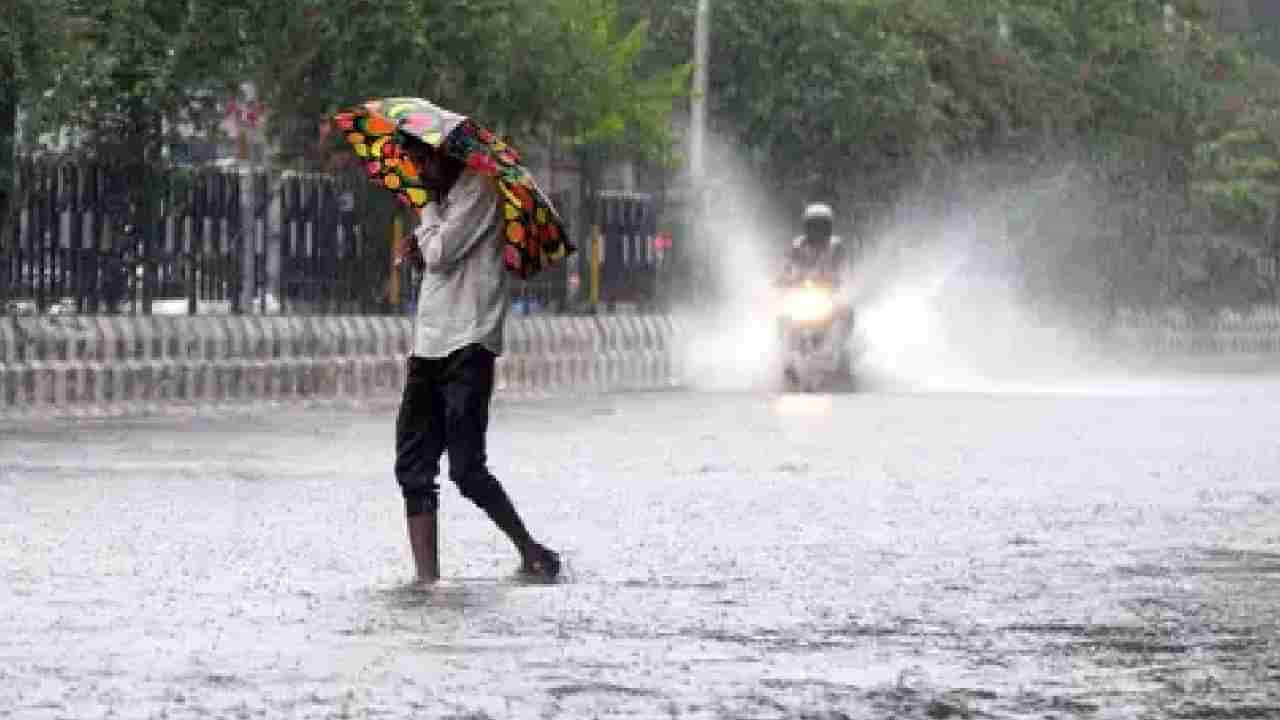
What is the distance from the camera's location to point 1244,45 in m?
78.1

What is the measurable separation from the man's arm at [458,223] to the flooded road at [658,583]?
47.4 inches

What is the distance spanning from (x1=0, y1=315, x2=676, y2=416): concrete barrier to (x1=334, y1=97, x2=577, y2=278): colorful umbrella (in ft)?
48.6

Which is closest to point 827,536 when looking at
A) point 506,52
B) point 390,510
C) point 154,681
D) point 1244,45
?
point 390,510

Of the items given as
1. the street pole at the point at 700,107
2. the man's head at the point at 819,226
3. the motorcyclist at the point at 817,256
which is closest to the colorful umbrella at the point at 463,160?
the motorcyclist at the point at 817,256

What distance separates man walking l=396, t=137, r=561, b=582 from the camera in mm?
14633

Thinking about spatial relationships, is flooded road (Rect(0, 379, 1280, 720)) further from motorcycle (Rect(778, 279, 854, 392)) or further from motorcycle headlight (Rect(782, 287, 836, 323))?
motorcycle headlight (Rect(782, 287, 836, 323))

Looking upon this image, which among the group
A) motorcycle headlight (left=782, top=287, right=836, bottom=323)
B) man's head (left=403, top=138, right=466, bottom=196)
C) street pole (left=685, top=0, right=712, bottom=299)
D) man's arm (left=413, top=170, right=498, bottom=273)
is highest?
street pole (left=685, top=0, right=712, bottom=299)

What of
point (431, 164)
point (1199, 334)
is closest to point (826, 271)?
point (431, 164)

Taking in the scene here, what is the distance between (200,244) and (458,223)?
19.6m

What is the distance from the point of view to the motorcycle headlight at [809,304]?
41781 mm

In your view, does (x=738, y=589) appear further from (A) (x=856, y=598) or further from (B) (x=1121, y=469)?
(B) (x=1121, y=469)

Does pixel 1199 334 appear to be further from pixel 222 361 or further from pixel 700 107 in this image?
pixel 222 361

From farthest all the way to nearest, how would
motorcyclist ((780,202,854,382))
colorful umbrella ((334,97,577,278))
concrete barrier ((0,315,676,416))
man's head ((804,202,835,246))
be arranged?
man's head ((804,202,835,246)) → motorcyclist ((780,202,854,382)) → concrete barrier ((0,315,676,416)) → colorful umbrella ((334,97,577,278))

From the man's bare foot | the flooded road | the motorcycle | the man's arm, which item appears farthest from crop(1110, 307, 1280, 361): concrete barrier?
the man's bare foot
